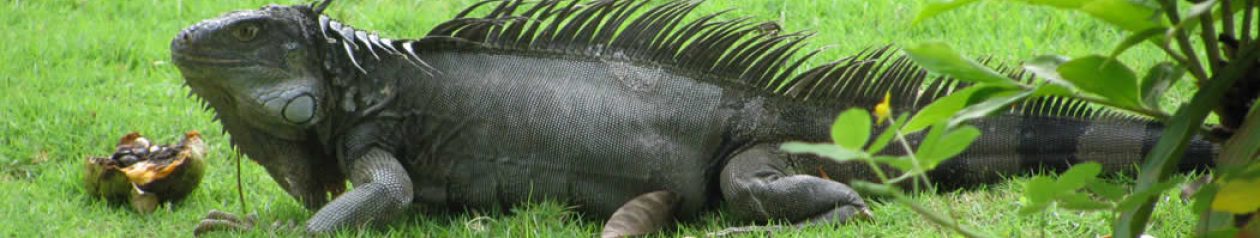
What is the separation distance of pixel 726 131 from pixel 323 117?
131 centimetres

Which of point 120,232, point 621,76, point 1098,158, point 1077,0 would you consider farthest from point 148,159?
point 1077,0

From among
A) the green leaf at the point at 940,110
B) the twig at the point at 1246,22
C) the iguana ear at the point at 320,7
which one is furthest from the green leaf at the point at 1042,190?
the iguana ear at the point at 320,7

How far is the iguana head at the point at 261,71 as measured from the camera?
4641mm

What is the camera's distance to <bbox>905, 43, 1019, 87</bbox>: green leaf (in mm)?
2023

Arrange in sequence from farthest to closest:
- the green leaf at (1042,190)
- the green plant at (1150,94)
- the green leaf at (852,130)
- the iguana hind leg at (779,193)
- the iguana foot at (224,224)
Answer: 1. the iguana foot at (224,224)
2. the iguana hind leg at (779,193)
3. the green plant at (1150,94)
4. the green leaf at (1042,190)
5. the green leaf at (852,130)

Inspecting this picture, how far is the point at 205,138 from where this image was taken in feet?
20.6

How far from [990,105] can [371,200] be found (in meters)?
2.96

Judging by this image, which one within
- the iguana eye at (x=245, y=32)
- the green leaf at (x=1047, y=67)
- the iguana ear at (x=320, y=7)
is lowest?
the iguana eye at (x=245, y=32)

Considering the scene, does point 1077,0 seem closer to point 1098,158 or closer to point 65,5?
point 1098,158

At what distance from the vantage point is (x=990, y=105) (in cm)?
203

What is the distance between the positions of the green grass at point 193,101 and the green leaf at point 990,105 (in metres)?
1.97

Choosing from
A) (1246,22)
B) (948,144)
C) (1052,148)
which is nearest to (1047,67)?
(1246,22)

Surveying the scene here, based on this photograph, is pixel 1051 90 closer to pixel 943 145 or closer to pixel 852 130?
pixel 943 145

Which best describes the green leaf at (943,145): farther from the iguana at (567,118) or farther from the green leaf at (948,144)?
the iguana at (567,118)
